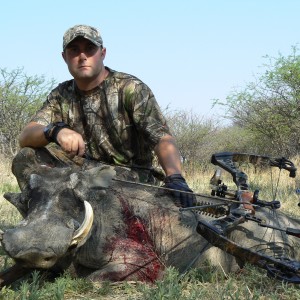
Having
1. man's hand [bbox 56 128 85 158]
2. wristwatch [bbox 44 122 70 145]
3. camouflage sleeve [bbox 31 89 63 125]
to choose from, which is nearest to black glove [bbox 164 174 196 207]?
man's hand [bbox 56 128 85 158]

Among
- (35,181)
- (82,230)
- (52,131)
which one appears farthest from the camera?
(52,131)

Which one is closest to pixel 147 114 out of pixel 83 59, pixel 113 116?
pixel 113 116

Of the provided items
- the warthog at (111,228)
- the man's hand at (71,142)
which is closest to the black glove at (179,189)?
the warthog at (111,228)

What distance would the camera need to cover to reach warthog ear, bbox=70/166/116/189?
3843 mm

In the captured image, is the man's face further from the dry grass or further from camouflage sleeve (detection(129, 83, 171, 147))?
the dry grass

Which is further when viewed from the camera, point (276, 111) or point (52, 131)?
point (276, 111)

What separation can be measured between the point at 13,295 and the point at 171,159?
1.80 m

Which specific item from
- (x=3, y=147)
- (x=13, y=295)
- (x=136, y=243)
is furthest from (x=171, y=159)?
(x=3, y=147)

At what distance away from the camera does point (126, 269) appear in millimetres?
3977

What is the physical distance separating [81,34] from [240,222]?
7.67 feet

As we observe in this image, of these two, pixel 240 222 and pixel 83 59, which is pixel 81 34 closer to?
pixel 83 59

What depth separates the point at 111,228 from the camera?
4.21 metres

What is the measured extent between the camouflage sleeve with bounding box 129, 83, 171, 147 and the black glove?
614 mm

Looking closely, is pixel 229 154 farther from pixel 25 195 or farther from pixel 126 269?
pixel 25 195
